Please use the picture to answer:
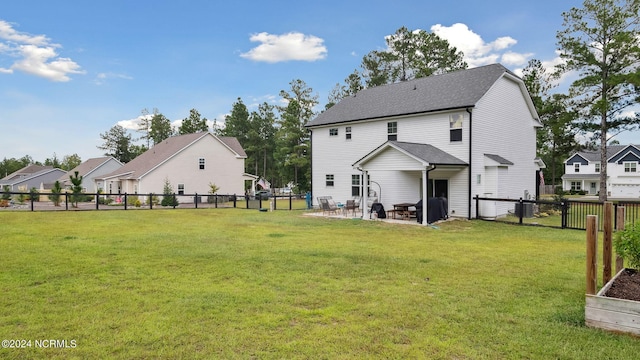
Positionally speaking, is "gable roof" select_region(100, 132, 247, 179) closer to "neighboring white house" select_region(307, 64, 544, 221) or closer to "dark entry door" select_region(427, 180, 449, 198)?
"neighboring white house" select_region(307, 64, 544, 221)

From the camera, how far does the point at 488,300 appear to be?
4961 mm

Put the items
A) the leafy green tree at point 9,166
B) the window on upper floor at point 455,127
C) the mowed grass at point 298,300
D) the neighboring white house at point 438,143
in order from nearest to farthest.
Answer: the mowed grass at point 298,300, the neighboring white house at point 438,143, the window on upper floor at point 455,127, the leafy green tree at point 9,166

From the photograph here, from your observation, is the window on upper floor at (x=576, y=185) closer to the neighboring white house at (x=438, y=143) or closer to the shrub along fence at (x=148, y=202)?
the neighboring white house at (x=438, y=143)

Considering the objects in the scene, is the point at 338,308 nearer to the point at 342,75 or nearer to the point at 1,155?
the point at 342,75

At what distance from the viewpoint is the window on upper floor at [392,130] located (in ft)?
61.9

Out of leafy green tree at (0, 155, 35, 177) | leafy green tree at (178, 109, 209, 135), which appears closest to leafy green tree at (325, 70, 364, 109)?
leafy green tree at (178, 109, 209, 135)

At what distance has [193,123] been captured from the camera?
56.2 metres

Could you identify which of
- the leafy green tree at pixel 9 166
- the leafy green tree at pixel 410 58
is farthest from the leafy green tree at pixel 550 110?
the leafy green tree at pixel 9 166

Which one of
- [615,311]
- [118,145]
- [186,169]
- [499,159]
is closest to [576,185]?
[499,159]

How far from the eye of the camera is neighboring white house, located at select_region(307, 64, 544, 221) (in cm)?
1599

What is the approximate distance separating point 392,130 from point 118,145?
186 feet

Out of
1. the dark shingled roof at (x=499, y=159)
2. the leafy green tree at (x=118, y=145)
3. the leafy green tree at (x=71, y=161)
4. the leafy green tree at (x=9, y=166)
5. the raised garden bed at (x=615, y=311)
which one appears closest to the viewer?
the raised garden bed at (x=615, y=311)

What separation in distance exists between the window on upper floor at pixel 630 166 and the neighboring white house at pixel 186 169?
44171 mm

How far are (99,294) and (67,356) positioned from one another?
198cm
